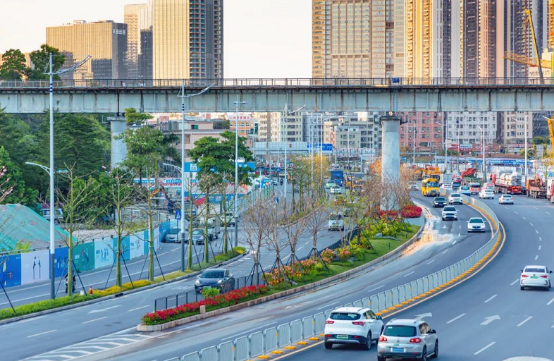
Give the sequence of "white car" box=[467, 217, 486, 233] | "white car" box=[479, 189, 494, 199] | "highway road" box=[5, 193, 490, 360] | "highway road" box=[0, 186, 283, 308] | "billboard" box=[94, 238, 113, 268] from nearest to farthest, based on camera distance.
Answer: "highway road" box=[5, 193, 490, 360]
"highway road" box=[0, 186, 283, 308]
"billboard" box=[94, 238, 113, 268]
"white car" box=[467, 217, 486, 233]
"white car" box=[479, 189, 494, 199]

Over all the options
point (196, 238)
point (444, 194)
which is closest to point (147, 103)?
point (196, 238)

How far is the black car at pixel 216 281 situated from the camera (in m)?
50.2

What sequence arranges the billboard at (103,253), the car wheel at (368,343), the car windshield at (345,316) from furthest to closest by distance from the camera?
the billboard at (103,253)
the car windshield at (345,316)
the car wheel at (368,343)

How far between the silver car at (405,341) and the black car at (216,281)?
19.8 m

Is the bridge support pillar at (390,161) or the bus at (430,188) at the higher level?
the bridge support pillar at (390,161)

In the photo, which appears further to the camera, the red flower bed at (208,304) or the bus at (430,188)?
the bus at (430,188)

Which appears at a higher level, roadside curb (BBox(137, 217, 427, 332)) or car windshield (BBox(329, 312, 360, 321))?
car windshield (BBox(329, 312, 360, 321))

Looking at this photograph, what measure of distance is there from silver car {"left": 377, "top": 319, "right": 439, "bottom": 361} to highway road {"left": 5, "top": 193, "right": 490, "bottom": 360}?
7.74 meters

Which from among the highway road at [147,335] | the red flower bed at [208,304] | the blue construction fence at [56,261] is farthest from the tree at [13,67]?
the red flower bed at [208,304]

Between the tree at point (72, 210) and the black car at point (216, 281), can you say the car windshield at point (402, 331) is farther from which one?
the tree at point (72, 210)

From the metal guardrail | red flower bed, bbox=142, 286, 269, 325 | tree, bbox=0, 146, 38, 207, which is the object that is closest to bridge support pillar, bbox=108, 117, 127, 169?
tree, bbox=0, 146, 38, 207

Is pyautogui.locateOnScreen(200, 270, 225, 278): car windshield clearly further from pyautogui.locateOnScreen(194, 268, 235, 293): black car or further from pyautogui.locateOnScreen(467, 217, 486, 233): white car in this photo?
pyautogui.locateOnScreen(467, 217, 486, 233): white car

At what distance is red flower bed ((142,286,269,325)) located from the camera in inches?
1617

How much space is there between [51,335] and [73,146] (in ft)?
201
